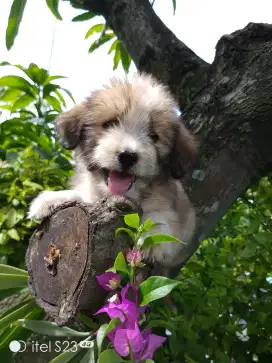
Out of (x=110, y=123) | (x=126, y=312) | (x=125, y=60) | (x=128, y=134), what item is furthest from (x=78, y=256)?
(x=125, y=60)

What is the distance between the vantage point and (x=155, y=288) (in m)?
1.27

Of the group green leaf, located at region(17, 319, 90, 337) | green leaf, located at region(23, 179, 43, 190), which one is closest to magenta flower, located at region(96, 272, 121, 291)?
green leaf, located at region(17, 319, 90, 337)

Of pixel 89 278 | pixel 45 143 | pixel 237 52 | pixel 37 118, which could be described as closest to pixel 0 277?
pixel 89 278

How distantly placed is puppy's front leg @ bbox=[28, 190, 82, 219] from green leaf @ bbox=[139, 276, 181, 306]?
68 cm

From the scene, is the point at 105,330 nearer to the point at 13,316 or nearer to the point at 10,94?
the point at 13,316

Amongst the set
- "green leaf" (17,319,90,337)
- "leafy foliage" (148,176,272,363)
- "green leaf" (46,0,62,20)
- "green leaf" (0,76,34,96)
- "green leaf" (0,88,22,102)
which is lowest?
"leafy foliage" (148,176,272,363)

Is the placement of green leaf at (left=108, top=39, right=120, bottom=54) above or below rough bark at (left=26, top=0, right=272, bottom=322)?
above

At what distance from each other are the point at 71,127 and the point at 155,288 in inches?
49.2

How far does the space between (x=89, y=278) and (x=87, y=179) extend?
34.1 inches

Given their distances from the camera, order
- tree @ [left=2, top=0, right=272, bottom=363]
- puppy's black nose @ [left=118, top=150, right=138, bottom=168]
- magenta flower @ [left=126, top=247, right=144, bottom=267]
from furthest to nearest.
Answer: tree @ [left=2, top=0, right=272, bottom=363], puppy's black nose @ [left=118, top=150, right=138, bottom=168], magenta flower @ [left=126, top=247, right=144, bottom=267]

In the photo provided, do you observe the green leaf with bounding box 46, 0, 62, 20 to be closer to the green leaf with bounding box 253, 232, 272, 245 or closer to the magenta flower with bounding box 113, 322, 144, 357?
the green leaf with bounding box 253, 232, 272, 245

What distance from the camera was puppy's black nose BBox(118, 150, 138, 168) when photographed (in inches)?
76.3

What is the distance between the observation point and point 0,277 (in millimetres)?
1820

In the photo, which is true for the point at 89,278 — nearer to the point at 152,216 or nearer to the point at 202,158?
the point at 152,216
